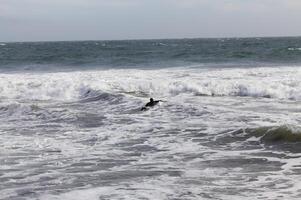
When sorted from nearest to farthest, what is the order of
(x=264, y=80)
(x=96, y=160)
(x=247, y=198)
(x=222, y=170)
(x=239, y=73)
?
(x=247, y=198), (x=222, y=170), (x=96, y=160), (x=264, y=80), (x=239, y=73)

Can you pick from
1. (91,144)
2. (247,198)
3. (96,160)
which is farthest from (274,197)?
(91,144)

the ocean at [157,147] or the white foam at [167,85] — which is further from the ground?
the white foam at [167,85]

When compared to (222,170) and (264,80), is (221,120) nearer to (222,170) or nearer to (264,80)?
(222,170)

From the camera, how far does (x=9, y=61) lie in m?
49.2

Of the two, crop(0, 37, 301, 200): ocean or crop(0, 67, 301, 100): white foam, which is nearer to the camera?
crop(0, 37, 301, 200): ocean

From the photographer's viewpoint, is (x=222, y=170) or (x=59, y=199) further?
(x=222, y=170)

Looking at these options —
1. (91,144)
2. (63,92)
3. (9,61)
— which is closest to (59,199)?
(91,144)

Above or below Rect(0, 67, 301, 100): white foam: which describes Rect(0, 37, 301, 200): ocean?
below

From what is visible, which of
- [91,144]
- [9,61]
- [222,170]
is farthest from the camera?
[9,61]

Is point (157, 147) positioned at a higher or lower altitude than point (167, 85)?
lower

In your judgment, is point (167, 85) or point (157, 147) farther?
point (167, 85)

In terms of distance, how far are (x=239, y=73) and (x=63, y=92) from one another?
32.3ft

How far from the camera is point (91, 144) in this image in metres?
12.3

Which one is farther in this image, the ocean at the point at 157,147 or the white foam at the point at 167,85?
the white foam at the point at 167,85
